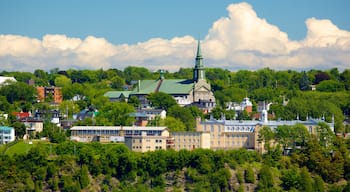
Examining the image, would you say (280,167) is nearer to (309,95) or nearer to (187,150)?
(187,150)

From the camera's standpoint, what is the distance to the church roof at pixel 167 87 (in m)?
105

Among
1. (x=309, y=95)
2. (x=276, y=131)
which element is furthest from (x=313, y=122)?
(x=309, y=95)

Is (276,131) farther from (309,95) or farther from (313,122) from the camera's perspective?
(309,95)

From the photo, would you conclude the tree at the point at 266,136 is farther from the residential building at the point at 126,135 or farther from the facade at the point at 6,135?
the facade at the point at 6,135

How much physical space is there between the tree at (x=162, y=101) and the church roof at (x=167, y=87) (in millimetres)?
8263

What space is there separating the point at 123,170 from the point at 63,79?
6216 centimetres

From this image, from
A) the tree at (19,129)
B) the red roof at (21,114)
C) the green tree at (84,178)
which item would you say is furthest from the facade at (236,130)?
the red roof at (21,114)

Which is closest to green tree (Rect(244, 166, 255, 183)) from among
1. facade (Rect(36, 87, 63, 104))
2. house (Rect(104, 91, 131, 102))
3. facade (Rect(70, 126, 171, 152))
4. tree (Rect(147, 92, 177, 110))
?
facade (Rect(70, 126, 171, 152))

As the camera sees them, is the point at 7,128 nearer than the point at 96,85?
Yes

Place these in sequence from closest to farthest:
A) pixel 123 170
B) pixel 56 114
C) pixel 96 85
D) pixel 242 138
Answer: pixel 123 170
pixel 242 138
pixel 56 114
pixel 96 85

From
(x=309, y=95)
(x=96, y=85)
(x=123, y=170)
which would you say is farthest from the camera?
(x=96, y=85)

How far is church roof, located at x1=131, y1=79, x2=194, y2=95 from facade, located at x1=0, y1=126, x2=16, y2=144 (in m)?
28.8

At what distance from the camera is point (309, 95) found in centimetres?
10256

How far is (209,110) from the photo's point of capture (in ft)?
311
